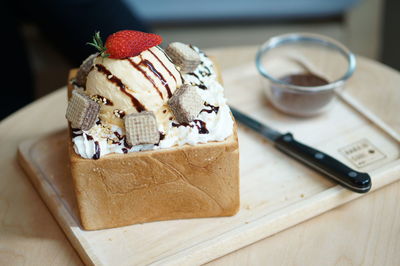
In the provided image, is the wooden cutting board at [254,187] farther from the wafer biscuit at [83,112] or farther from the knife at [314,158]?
the wafer biscuit at [83,112]

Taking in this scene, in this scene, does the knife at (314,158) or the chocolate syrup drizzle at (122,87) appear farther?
the knife at (314,158)

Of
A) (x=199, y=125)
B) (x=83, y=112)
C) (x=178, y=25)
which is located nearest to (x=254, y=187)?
(x=199, y=125)

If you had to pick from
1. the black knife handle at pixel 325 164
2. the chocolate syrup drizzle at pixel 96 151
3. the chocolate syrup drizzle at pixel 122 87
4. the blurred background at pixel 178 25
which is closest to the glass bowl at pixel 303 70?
the black knife handle at pixel 325 164

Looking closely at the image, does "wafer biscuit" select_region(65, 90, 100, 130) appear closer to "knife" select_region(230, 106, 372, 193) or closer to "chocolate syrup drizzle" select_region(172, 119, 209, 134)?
"chocolate syrup drizzle" select_region(172, 119, 209, 134)

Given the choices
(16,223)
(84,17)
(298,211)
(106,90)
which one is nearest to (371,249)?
(298,211)

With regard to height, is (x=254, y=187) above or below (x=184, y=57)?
below

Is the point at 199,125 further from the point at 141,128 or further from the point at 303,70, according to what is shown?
the point at 303,70
